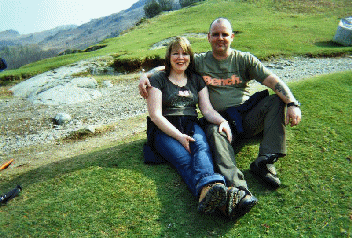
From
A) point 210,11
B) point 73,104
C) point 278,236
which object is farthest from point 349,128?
point 210,11

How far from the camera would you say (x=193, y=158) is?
5.07 m

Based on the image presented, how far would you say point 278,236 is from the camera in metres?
4.05

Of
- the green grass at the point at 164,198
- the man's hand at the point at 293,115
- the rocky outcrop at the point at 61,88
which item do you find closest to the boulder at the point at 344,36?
the rocky outcrop at the point at 61,88

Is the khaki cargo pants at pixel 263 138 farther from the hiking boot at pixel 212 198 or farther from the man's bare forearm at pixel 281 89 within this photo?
the hiking boot at pixel 212 198

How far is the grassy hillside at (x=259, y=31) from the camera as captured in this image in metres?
25.6

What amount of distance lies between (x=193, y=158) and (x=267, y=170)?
1.44 meters

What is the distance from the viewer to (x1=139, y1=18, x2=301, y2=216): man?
16.6 feet

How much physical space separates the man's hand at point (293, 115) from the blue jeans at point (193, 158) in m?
1.71

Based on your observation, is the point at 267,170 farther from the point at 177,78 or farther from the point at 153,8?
the point at 153,8

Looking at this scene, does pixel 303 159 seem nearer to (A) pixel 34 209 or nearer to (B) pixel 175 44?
(B) pixel 175 44

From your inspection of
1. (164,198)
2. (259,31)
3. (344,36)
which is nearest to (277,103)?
(164,198)

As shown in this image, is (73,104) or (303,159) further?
(73,104)

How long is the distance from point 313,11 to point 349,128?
5482cm

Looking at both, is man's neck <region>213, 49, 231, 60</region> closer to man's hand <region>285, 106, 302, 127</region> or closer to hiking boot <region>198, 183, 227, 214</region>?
man's hand <region>285, 106, 302, 127</region>
